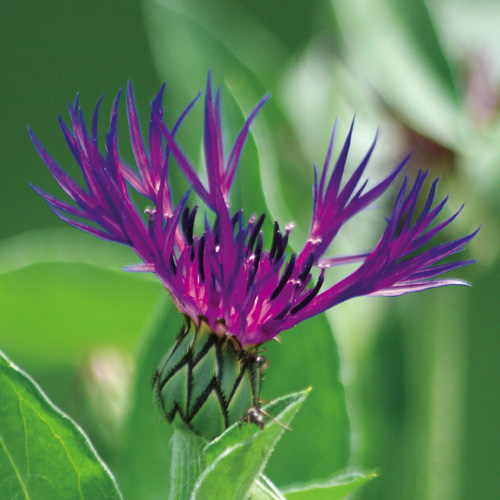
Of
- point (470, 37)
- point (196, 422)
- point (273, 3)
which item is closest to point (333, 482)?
point (196, 422)

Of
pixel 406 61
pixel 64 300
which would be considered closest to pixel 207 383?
pixel 64 300

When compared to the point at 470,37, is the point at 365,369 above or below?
below

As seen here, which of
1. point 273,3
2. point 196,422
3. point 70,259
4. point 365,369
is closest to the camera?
point 196,422

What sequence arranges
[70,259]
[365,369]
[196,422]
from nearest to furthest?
[196,422] < [70,259] < [365,369]

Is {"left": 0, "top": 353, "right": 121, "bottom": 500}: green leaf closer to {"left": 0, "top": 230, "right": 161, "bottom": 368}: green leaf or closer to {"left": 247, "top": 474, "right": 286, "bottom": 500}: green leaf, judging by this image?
{"left": 247, "top": 474, "right": 286, "bottom": 500}: green leaf

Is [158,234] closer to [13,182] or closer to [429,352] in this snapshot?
[429,352]

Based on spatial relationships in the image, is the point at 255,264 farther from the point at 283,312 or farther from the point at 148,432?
the point at 148,432

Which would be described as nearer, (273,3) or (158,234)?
(158,234)

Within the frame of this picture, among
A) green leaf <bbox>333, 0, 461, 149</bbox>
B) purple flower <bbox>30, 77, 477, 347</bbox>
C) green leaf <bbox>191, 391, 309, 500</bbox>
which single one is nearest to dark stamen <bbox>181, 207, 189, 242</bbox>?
purple flower <bbox>30, 77, 477, 347</bbox>

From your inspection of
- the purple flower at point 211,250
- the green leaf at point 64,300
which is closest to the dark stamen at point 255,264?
the purple flower at point 211,250
